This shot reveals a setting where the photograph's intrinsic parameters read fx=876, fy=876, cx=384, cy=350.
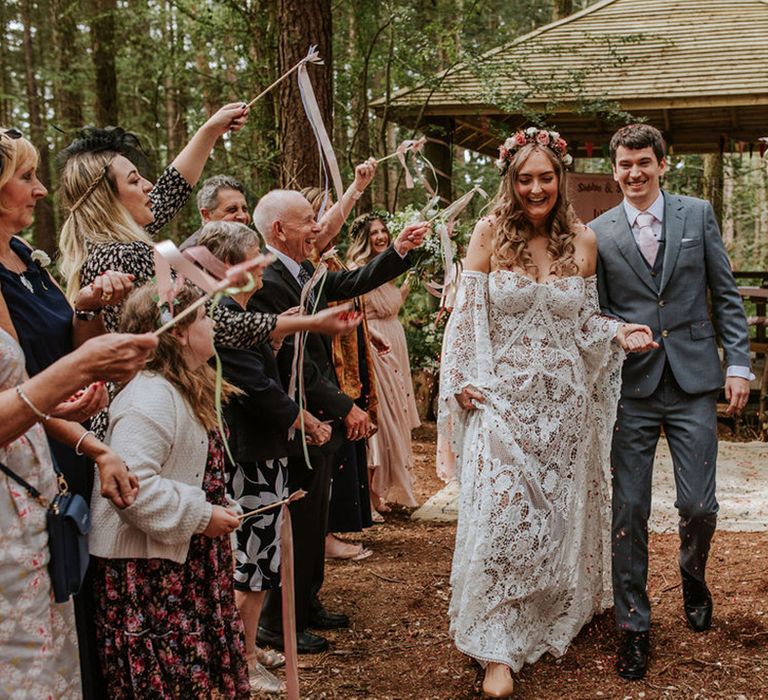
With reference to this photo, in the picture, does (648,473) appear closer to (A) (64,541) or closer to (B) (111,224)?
(B) (111,224)

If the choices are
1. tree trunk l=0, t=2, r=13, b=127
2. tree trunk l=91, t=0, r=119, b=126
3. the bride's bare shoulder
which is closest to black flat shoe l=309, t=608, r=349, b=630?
the bride's bare shoulder

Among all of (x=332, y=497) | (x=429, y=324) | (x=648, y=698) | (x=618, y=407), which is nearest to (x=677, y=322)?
(x=618, y=407)

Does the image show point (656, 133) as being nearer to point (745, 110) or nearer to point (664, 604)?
point (664, 604)

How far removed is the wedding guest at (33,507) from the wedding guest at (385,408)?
429 cm

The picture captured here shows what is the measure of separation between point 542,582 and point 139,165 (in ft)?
7.99

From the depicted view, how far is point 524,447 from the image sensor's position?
3896 millimetres

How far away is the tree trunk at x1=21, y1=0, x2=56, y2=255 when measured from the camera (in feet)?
50.8

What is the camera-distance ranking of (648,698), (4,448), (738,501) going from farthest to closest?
(738,501) < (648,698) < (4,448)

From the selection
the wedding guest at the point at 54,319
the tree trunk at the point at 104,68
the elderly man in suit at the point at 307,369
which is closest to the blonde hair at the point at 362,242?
the elderly man in suit at the point at 307,369

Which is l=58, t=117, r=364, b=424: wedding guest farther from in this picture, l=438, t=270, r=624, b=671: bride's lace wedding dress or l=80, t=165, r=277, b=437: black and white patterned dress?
l=438, t=270, r=624, b=671: bride's lace wedding dress

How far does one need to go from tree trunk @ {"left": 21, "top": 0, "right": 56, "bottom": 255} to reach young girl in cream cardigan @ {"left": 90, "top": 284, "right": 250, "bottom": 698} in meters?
12.5

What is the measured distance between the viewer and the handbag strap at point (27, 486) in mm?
2152

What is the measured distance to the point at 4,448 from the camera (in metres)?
2.16

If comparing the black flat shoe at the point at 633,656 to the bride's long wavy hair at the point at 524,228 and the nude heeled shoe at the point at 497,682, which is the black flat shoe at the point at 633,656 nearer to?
the nude heeled shoe at the point at 497,682
